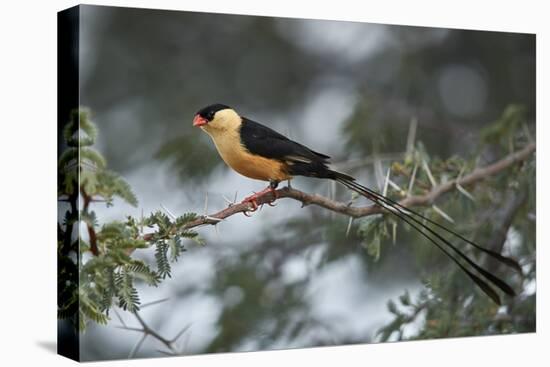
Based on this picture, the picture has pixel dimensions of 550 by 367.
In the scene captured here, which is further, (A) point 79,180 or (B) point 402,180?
(B) point 402,180

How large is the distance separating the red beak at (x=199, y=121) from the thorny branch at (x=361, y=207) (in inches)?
17.5

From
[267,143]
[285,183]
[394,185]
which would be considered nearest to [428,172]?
[394,185]

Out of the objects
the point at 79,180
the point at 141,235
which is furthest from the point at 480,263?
the point at 79,180

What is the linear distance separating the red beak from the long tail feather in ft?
2.41

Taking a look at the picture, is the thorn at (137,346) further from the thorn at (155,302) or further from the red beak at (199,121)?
the red beak at (199,121)

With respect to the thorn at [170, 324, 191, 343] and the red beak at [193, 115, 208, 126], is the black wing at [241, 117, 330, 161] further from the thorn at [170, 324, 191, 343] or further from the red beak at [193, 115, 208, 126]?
the thorn at [170, 324, 191, 343]

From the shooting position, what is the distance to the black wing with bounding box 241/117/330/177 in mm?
4816

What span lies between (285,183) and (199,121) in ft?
1.87

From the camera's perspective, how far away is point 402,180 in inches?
212

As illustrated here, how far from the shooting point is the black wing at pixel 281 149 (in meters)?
4.82

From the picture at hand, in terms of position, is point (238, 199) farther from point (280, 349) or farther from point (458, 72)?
point (458, 72)

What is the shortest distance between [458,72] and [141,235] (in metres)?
2.16

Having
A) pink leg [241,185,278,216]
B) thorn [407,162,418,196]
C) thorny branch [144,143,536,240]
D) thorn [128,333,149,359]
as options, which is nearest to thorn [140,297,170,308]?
thorn [128,333,149,359]

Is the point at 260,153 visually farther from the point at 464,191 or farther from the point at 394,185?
the point at 464,191
